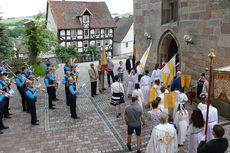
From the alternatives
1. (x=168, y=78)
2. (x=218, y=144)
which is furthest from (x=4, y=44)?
(x=218, y=144)

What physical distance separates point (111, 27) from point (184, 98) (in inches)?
1347

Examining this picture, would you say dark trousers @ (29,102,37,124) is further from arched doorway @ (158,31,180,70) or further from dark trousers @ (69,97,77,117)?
arched doorway @ (158,31,180,70)

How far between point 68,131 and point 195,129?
444cm

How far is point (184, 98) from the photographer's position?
7.71 metres

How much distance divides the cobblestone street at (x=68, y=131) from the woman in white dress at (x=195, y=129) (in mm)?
824

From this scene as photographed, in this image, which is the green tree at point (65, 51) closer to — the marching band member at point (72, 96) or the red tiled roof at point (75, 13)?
the red tiled roof at point (75, 13)

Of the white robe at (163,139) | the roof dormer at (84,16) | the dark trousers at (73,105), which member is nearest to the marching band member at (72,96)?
the dark trousers at (73,105)

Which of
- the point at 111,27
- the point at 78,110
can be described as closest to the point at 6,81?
the point at 78,110

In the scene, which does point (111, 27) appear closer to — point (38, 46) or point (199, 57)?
point (38, 46)

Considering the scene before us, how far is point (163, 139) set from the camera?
538 centimetres

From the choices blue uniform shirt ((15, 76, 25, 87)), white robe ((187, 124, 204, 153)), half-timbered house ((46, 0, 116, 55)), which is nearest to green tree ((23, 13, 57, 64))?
blue uniform shirt ((15, 76, 25, 87))

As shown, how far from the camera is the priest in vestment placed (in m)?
5.29

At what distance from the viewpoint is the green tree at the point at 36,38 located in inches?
786

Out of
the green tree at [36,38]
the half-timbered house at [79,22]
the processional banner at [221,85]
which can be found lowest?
the processional banner at [221,85]
